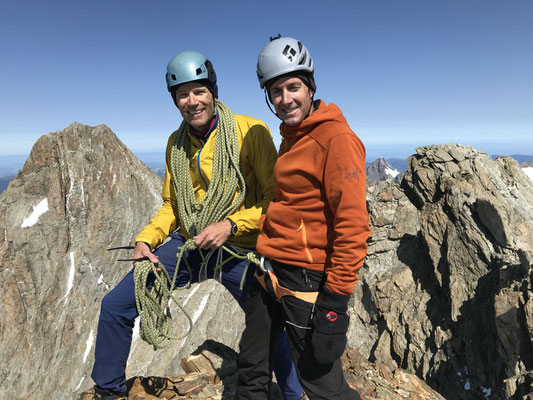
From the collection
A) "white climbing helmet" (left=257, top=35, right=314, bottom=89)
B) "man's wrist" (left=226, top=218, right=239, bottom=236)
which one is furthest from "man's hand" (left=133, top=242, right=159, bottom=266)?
"white climbing helmet" (left=257, top=35, right=314, bottom=89)

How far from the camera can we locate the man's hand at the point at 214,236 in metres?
4.43

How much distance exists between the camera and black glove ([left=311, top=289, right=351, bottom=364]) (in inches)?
137

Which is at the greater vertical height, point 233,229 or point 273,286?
point 233,229

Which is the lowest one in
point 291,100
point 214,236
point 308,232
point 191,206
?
point 214,236

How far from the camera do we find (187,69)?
4.55 metres

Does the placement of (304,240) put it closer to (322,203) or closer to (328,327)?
(322,203)

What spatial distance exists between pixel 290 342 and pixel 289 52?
359cm

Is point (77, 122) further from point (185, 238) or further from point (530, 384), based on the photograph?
point (530, 384)

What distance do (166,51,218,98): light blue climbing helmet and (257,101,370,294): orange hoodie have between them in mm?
1584

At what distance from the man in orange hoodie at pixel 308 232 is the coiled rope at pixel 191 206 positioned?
3.05 ft

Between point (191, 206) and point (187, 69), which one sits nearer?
point (187, 69)

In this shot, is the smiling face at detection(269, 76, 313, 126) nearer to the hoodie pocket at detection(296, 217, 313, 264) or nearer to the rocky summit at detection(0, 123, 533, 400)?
the hoodie pocket at detection(296, 217, 313, 264)

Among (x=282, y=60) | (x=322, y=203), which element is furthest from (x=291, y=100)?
(x=322, y=203)

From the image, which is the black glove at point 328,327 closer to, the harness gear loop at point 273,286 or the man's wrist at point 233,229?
the harness gear loop at point 273,286
